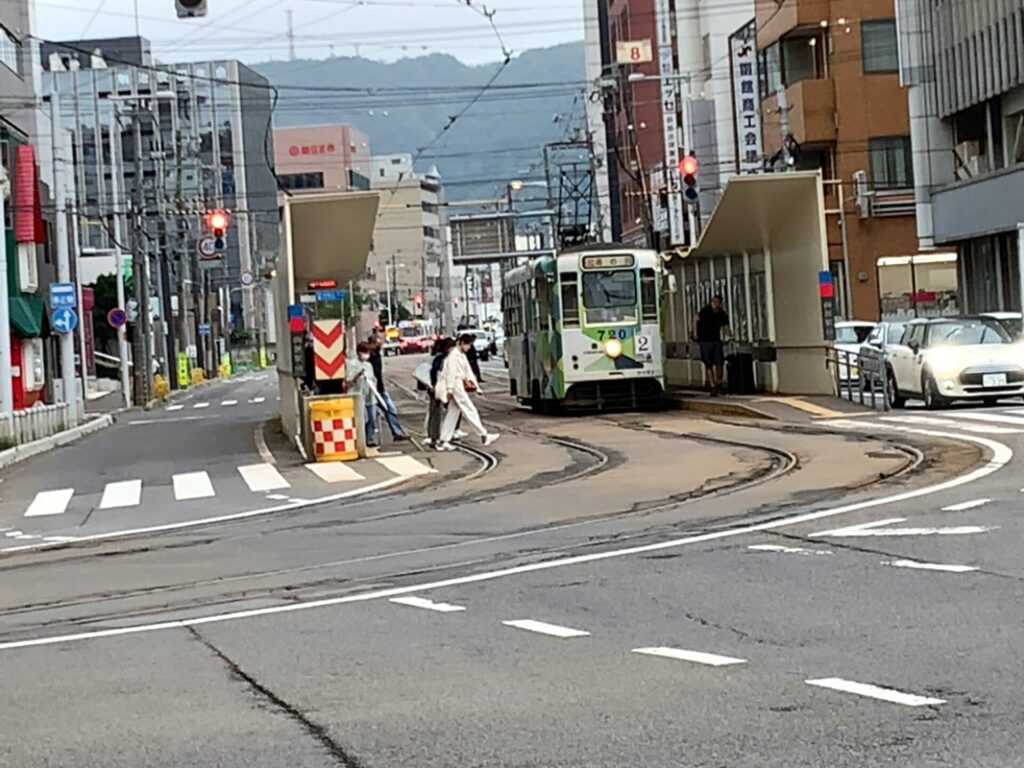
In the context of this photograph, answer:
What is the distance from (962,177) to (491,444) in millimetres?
29563

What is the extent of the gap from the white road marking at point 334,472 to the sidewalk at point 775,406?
7.55 m

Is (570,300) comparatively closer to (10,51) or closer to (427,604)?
(427,604)

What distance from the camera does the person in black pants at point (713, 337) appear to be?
37406 mm

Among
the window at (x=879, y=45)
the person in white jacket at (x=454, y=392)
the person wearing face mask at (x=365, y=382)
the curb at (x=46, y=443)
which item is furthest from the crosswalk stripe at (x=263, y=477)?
the window at (x=879, y=45)

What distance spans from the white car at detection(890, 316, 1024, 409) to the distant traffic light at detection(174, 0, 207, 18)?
14987 mm

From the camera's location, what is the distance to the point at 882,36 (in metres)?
62.4

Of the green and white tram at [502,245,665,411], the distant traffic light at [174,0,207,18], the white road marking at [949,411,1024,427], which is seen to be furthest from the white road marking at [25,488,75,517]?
the green and white tram at [502,245,665,411]

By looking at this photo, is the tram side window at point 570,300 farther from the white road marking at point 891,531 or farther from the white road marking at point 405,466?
the white road marking at point 891,531

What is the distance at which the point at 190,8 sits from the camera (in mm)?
19469

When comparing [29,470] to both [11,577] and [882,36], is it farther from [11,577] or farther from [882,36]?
[882,36]

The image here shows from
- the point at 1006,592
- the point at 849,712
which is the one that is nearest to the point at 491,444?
the point at 1006,592

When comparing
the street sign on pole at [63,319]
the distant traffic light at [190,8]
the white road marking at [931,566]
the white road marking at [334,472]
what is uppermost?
the distant traffic light at [190,8]

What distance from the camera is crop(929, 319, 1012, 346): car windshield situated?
3045 cm

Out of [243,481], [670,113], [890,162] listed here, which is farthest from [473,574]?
[670,113]
